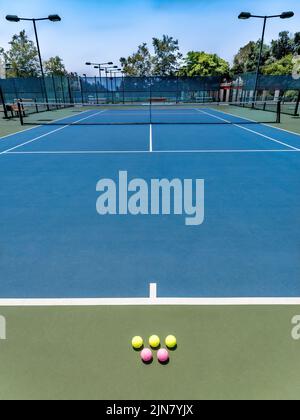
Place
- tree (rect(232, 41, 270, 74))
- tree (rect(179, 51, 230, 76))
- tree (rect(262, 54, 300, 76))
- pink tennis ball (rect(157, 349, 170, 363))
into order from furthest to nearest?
tree (rect(232, 41, 270, 74)) → tree (rect(179, 51, 230, 76)) → tree (rect(262, 54, 300, 76)) → pink tennis ball (rect(157, 349, 170, 363))

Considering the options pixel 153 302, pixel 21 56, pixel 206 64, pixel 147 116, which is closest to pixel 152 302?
pixel 153 302

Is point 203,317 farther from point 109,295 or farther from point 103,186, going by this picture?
point 103,186

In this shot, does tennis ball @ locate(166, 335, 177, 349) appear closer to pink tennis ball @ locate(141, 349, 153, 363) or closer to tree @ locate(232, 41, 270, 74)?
pink tennis ball @ locate(141, 349, 153, 363)

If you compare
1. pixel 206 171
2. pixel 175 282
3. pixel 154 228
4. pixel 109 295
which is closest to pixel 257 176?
pixel 206 171

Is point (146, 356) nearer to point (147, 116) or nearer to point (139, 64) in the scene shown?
point (147, 116)

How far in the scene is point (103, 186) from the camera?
7.82 meters

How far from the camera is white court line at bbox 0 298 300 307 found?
369 centimetres

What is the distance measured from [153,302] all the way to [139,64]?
9704 centimetres

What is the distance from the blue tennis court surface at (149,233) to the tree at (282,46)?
10344 cm

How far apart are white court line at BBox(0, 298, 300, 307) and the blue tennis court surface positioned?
11 centimetres

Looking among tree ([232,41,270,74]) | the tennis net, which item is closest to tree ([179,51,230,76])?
tree ([232,41,270,74])

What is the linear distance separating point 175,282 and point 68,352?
1661 millimetres

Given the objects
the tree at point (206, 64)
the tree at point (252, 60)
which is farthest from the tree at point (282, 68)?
the tree at point (252, 60)

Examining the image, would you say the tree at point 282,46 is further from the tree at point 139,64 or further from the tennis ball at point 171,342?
the tennis ball at point 171,342
